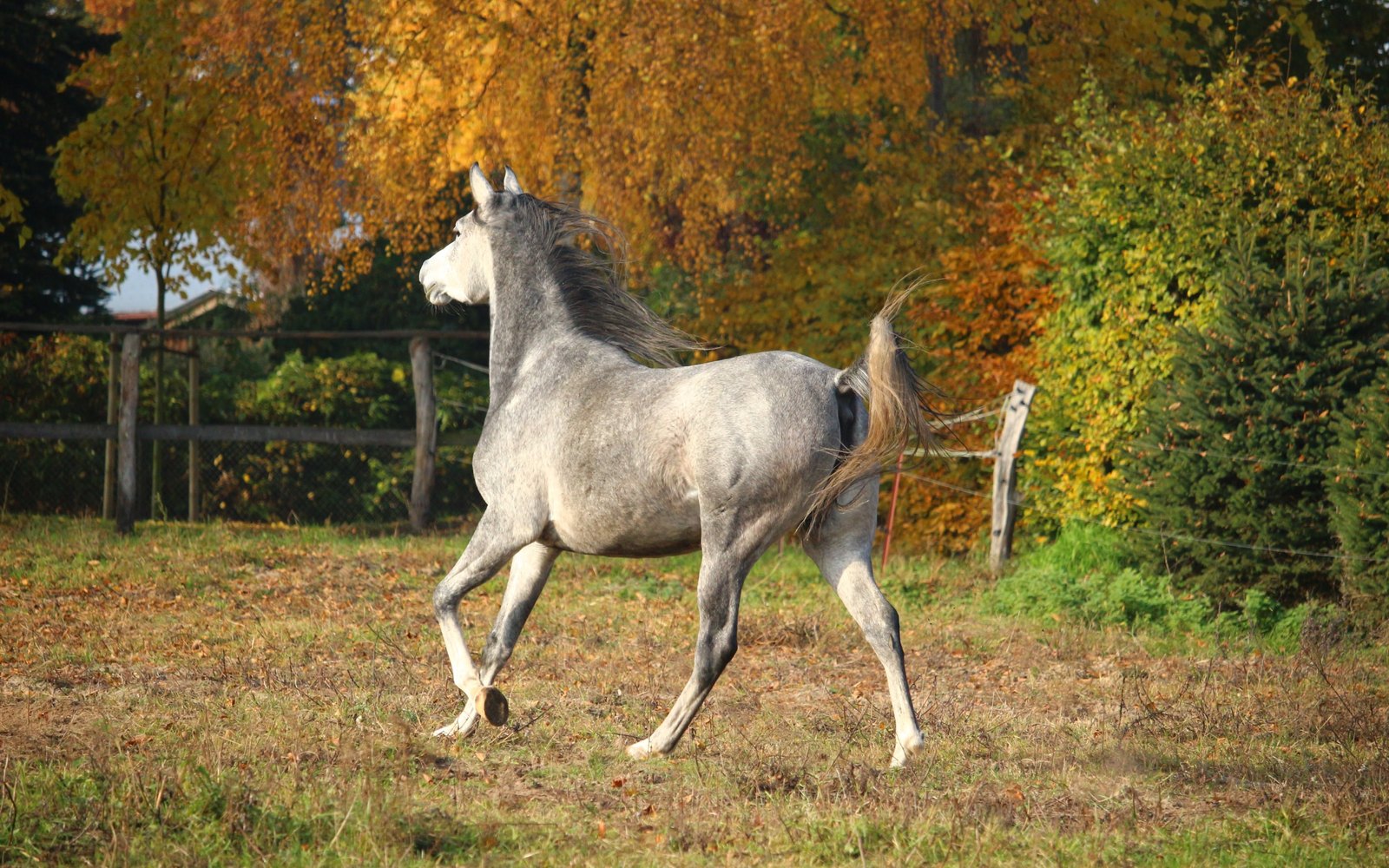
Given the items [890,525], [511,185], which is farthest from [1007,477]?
[511,185]

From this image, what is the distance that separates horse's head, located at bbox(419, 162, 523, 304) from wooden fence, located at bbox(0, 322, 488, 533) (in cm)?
595

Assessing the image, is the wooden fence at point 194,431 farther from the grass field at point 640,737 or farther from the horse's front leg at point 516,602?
the horse's front leg at point 516,602

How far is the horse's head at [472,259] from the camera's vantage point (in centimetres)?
638

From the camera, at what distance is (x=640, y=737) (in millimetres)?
5828

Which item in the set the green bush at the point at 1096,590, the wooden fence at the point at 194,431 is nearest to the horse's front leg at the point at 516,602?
the green bush at the point at 1096,590

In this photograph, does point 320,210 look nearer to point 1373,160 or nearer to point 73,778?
point 1373,160

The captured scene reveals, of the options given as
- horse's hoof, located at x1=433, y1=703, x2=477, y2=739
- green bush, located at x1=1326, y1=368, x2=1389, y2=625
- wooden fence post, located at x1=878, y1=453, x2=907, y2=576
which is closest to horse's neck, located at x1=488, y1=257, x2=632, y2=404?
horse's hoof, located at x1=433, y1=703, x2=477, y2=739

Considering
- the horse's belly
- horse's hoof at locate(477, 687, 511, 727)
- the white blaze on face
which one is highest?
the white blaze on face

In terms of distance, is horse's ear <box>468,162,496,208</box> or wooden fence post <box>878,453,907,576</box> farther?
wooden fence post <box>878,453,907,576</box>

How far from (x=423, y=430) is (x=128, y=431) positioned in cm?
273

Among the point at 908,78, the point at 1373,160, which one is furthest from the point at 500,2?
the point at 1373,160

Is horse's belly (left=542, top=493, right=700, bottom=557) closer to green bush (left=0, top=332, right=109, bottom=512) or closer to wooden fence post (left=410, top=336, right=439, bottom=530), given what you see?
wooden fence post (left=410, top=336, right=439, bottom=530)

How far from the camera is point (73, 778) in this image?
4.58 m

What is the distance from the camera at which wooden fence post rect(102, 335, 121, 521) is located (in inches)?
538
